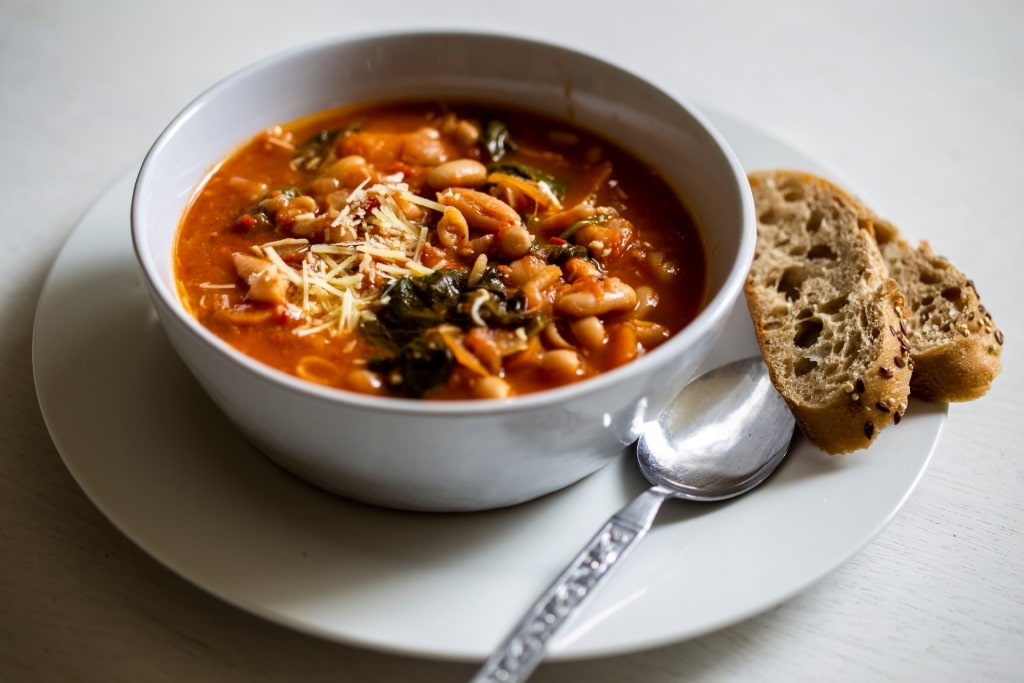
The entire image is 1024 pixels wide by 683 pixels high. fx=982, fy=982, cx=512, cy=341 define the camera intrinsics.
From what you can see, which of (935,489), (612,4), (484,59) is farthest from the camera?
(612,4)

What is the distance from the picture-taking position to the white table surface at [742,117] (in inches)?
104

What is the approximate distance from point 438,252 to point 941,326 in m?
1.71

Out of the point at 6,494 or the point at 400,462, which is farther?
the point at 6,494

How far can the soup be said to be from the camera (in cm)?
285

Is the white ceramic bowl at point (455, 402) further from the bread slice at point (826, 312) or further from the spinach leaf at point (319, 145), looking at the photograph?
the bread slice at point (826, 312)

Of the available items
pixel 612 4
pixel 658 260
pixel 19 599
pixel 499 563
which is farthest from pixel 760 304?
pixel 612 4

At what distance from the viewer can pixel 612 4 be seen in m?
5.73

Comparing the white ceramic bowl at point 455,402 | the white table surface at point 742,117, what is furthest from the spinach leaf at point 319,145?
the white table surface at point 742,117

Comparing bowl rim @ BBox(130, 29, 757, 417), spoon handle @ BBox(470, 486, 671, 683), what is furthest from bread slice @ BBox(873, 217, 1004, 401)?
spoon handle @ BBox(470, 486, 671, 683)

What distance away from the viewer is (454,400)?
8.89 feet

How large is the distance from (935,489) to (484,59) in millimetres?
2347

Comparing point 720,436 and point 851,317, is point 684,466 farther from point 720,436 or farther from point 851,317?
point 851,317

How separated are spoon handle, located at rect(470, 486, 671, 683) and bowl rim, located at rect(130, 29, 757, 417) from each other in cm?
39

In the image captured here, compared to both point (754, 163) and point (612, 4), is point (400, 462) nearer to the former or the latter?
point (754, 163)
